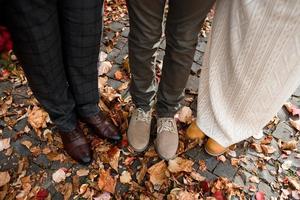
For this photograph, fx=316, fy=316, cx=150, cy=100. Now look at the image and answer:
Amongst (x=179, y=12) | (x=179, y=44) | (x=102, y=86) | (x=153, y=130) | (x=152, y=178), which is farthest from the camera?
(x=102, y=86)

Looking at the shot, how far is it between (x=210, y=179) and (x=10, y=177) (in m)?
1.37

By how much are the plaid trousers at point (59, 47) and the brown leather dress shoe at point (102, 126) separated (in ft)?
0.53

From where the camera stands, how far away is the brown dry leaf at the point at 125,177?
2.16 metres

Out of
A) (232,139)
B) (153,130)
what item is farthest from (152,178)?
(232,139)

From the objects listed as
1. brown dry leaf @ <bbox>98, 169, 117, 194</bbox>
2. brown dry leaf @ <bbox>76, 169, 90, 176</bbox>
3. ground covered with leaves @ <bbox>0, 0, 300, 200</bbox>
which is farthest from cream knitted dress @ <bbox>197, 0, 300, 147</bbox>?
brown dry leaf @ <bbox>76, 169, 90, 176</bbox>

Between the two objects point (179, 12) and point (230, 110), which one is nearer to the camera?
point (179, 12)

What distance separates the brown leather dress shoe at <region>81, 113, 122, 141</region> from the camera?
221 cm

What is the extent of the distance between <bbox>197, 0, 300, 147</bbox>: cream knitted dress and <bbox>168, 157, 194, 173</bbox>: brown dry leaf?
0.27 meters

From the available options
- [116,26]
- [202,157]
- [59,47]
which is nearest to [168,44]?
[59,47]

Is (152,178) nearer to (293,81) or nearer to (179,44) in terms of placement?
(179,44)

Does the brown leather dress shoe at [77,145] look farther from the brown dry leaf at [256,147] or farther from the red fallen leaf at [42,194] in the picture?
the brown dry leaf at [256,147]

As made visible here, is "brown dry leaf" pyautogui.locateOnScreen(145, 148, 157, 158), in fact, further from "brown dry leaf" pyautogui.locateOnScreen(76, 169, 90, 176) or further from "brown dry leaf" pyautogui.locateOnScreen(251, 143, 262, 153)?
"brown dry leaf" pyautogui.locateOnScreen(251, 143, 262, 153)

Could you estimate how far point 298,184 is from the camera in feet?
7.41

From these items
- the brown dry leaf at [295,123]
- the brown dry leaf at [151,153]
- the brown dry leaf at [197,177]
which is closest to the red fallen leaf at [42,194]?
the brown dry leaf at [151,153]
